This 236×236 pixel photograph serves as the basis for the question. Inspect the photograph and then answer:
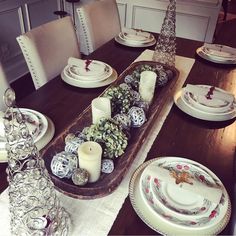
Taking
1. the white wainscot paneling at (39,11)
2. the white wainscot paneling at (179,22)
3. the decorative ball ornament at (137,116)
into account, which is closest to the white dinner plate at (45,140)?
the decorative ball ornament at (137,116)

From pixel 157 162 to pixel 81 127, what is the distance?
240 mm

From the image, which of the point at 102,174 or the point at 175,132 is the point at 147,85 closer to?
the point at 175,132

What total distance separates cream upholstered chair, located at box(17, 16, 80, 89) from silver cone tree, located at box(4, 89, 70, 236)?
740mm

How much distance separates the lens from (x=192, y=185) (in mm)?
592

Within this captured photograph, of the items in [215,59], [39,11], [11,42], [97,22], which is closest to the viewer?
[215,59]

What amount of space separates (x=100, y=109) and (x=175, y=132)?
271 millimetres

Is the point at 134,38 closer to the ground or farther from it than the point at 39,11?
farther from it

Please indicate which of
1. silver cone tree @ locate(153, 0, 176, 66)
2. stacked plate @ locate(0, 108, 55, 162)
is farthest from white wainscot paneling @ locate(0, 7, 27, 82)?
stacked plate @ locate(0, 108, 55, 162)

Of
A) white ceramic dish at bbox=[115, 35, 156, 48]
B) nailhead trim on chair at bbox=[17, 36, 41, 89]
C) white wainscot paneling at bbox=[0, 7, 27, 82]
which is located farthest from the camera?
white wainscot paneling at bbox=[0, 7, 27, 82]

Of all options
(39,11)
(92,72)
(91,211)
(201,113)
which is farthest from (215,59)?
(39,11)

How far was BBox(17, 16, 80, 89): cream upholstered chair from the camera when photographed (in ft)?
3.81

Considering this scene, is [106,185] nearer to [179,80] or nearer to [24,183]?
[24,183]

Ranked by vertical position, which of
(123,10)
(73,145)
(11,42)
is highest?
(73,145)

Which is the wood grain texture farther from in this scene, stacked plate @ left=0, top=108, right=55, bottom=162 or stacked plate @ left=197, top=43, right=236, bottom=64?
stacked plate @ left=197, top=43, right=236, bottom=64
